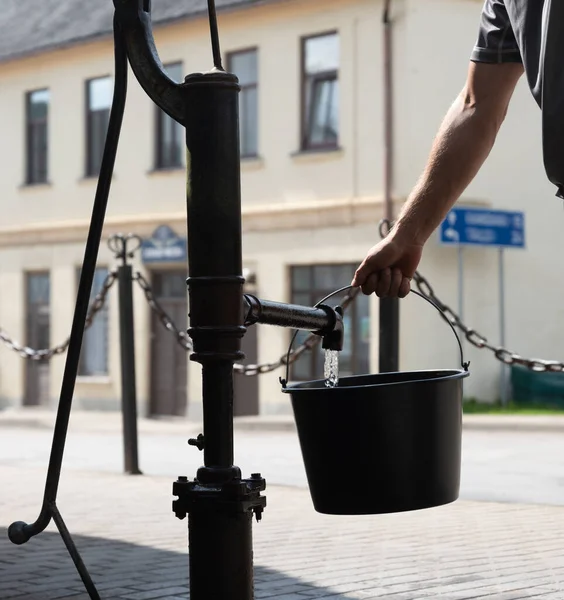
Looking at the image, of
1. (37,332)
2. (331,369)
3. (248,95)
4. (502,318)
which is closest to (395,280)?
(331,369)

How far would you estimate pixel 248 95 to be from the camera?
23.1 meters

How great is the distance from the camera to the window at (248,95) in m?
23.0

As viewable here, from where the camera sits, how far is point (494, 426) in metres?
17.5

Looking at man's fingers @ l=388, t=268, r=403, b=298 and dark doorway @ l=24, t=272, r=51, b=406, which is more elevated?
man's fingers @ l=388, t=268, r=403, b=298

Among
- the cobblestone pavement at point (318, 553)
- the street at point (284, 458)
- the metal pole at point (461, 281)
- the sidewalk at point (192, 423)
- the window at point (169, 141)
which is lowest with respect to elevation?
the sidewalk at point (192, 423)

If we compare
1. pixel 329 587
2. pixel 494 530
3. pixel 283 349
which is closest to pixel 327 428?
pixel 329 587

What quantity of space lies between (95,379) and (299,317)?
2232 centimetres


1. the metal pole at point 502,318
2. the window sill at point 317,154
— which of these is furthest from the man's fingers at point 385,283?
the window sill at point 317,154

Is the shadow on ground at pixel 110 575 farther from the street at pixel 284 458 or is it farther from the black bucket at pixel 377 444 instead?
the street at pixel 284 458

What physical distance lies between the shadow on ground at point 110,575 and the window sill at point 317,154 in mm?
15879

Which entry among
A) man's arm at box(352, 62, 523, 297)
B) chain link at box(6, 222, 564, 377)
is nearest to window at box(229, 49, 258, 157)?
chain link at box(6, 222, 564, 377)

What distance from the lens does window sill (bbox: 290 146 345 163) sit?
21.9 m

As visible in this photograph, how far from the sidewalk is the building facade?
883 mm

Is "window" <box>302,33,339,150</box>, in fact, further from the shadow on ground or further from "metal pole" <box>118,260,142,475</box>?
the shadow on ground
